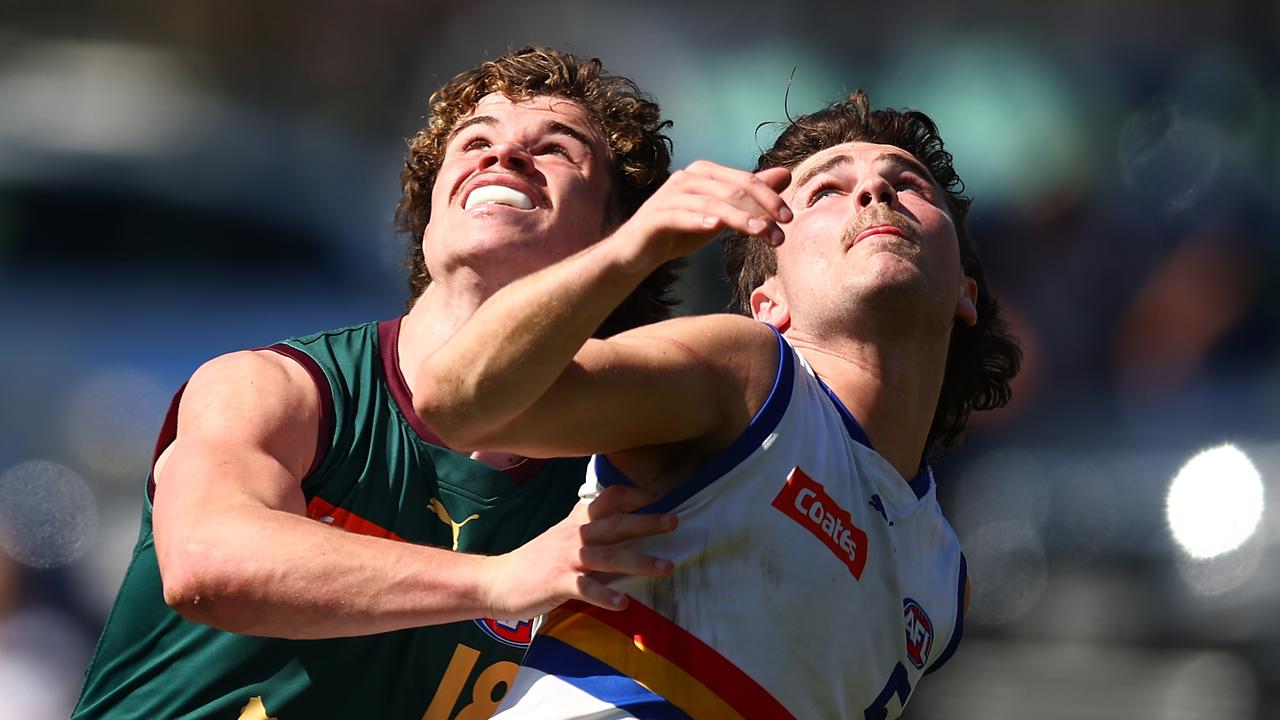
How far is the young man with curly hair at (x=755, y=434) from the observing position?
85.9 inches

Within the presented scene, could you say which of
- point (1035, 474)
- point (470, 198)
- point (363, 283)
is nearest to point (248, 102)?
point (363, 283)

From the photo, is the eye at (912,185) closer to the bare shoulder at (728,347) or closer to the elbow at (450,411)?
the bare shoulder at (728,347)

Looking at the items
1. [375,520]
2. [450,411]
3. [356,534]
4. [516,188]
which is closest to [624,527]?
[450,411]

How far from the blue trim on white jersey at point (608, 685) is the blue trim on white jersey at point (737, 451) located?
0.28 meters

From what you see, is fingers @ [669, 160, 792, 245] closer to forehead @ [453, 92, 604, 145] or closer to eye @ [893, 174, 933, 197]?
eye @ [893, 174, 933, 197]

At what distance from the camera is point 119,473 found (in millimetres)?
7910

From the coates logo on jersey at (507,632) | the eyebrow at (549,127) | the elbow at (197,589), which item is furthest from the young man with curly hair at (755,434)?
the eyebrow at (549,127)

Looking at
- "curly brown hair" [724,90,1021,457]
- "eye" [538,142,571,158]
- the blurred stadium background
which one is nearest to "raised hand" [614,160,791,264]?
"curly brown hair" [724,90,1021,457]

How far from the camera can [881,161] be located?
10.8 ft

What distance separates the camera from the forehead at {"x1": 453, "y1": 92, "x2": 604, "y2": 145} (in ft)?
12.6

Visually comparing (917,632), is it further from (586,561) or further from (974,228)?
(974,228)

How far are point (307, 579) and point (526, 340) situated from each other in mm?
767

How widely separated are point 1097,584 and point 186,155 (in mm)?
6311

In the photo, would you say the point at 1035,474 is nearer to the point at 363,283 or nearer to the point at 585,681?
the point at 363,283
